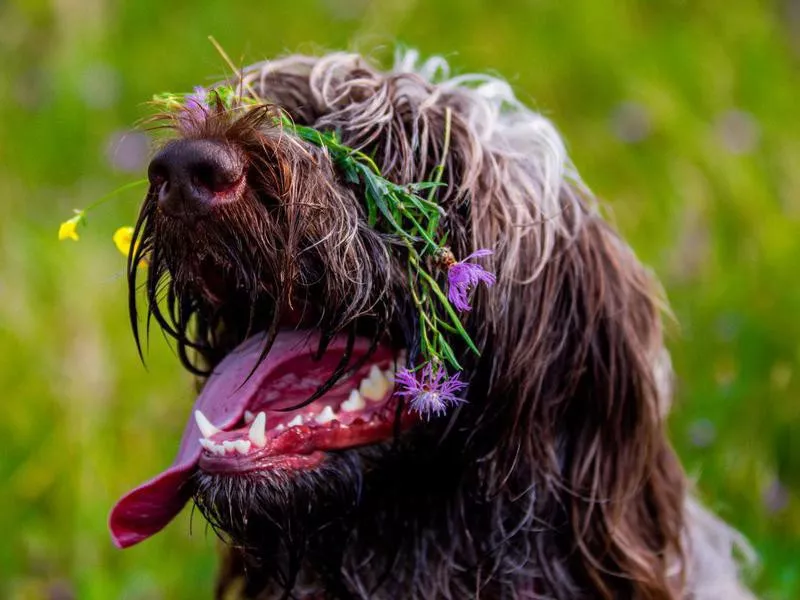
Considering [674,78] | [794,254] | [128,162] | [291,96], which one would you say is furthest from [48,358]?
[674,78]

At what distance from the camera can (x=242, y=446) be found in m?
2.54

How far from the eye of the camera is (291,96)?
110 inches

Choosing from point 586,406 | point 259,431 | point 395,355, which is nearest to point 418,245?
point 395,355

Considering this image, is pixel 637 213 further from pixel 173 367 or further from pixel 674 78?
pixel 173 367

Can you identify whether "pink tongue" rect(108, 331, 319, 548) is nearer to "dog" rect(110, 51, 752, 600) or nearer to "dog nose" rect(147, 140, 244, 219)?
"dog" rect(110, 51, 752, 600)

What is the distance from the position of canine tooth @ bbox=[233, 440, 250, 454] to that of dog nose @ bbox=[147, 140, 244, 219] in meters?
0.46

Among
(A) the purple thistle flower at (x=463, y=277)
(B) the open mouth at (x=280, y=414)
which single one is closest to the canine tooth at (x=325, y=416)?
(B) the open mouth at (x=280, y=414)

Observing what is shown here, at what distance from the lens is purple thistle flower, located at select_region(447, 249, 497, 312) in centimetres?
250

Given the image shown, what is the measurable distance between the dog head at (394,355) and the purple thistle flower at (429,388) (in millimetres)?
89

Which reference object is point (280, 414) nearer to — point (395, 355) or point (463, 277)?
point (395, 355)

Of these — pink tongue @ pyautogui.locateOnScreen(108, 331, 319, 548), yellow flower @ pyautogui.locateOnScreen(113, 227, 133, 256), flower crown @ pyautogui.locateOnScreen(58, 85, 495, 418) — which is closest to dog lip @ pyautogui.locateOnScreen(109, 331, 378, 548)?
pink tongue @ pyautogui.locateOnScreen(108, 331, 319, 548)

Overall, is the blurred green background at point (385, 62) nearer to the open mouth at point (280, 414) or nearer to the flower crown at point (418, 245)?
the open mouth at point (280, 414)

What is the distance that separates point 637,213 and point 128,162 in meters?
2.25

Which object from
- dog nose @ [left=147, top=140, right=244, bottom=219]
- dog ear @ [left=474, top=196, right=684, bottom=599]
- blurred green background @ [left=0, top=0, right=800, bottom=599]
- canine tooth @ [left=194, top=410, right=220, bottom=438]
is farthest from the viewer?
blurred green background @ [left=0, top=0, right=800, bottom=599]
